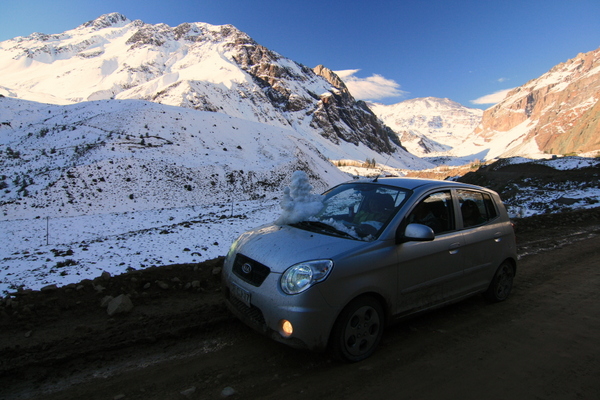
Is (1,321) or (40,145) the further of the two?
(40,145)

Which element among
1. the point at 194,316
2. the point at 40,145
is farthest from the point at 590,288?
the point at 40,145

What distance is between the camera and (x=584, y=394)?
2988mm

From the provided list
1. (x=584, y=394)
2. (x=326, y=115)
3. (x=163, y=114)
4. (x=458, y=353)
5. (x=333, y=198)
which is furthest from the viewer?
(x=326, y=115)

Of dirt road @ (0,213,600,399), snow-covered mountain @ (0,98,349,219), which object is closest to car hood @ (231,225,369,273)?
dirt road @ (0,213,600,399)

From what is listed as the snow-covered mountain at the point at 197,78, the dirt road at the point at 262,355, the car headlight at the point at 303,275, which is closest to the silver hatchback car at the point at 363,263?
the car headlight at the point at 303,275

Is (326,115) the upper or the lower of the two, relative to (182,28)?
lower

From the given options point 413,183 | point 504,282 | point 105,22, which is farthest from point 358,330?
point 105,22

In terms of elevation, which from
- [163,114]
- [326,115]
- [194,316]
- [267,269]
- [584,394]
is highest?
[326,115]

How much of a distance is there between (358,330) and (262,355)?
992mm

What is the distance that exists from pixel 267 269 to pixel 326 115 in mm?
130180

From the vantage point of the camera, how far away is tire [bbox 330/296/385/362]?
318 centimetres

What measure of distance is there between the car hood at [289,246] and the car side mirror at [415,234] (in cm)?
43

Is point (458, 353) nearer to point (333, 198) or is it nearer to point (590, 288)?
point (333, 198)

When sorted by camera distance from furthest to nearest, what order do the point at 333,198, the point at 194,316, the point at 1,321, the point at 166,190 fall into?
1. the point at 166,190
2. the point at 333,198
3. the point at 194,316
4. the point at 1,321
